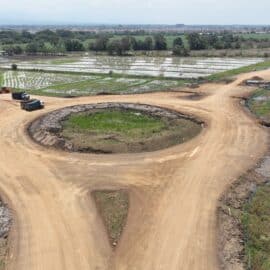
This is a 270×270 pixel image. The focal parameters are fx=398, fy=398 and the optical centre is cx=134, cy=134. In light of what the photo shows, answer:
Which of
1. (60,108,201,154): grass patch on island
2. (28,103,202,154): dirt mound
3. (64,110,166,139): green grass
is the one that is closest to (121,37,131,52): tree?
(28,103,202,154): dirt mound

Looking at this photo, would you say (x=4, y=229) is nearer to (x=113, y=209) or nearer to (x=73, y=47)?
(x=113, y=209)

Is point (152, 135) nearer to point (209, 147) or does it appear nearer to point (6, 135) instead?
point (209, 147)

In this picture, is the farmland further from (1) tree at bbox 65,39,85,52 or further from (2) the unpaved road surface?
(1) tree at bbox 65,39,85,52

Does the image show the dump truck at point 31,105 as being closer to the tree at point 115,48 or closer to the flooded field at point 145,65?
Answer: the flooded field at point 145,65

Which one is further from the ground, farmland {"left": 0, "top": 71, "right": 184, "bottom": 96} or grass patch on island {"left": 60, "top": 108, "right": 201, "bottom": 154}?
grass patch on island {"left": 60, "top": 108, "right": 201, "bottom": 154}

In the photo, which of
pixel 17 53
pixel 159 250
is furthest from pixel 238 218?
pixel 17 53

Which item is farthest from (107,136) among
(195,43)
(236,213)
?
(195,43)
